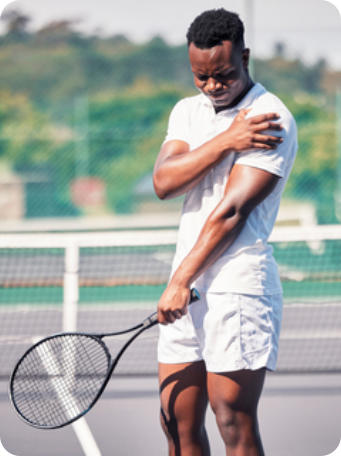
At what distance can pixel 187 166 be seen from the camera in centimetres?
221

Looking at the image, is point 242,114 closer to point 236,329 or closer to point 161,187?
point 161,187

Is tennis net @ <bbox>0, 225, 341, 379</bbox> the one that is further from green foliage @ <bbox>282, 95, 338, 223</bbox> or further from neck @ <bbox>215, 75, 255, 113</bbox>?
green foliage @ <bbox>282, 95, 338, 223</bbox>

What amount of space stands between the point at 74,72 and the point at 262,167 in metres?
26.9

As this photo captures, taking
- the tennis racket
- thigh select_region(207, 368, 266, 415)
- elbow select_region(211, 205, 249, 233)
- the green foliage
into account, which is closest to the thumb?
elbow select_region(211, 205, 249, 233)

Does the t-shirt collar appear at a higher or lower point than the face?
lower

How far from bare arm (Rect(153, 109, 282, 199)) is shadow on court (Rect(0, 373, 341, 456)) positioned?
5.74ft

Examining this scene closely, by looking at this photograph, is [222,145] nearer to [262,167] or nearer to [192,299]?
[262,167]

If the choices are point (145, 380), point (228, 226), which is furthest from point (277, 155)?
point (145, 380)

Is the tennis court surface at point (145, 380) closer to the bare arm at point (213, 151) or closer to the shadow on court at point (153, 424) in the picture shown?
the shadow on court at point (153, 424)

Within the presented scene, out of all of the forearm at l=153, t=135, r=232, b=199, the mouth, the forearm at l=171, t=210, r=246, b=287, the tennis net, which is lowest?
the tennis net

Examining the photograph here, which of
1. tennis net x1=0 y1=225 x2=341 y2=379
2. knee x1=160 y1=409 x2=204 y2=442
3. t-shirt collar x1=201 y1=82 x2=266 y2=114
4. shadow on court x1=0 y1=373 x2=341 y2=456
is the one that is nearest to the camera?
t-shirt collar x1=201 y1=82 x2=266 y2=114

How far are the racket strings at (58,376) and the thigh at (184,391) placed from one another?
326mm

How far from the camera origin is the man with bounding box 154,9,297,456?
7.09ft

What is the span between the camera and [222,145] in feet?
7.09
